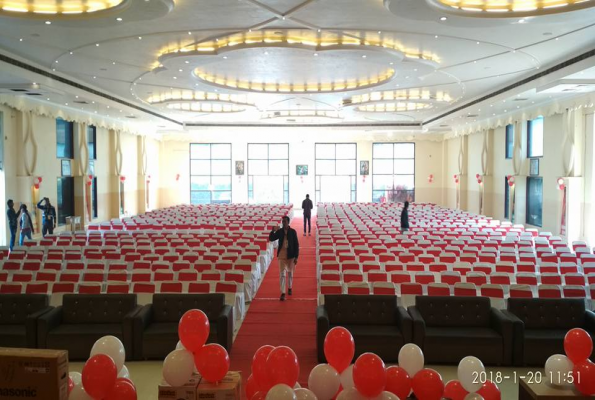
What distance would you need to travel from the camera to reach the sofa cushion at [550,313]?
823cm

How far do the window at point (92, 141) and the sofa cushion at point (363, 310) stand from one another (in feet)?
83.1

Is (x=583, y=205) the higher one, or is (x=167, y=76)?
(x=167, y=76)

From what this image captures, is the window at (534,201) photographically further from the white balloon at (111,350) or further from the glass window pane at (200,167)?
the glass window pane at (200,167)

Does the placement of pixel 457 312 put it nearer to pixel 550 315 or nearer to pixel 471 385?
pixel 550 315

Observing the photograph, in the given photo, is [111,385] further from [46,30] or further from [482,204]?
[482,204]

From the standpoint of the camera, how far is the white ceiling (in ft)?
39.7

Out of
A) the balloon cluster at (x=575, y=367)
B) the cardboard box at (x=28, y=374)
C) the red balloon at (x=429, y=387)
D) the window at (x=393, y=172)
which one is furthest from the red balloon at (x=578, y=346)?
the window at (x=393, y=172)

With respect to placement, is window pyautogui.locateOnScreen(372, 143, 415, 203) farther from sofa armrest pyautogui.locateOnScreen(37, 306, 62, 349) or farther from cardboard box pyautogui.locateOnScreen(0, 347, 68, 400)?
cardboard box pyautogui.locateOnScreen(0, 347, 68, 400)

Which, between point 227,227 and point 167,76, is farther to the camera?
point 227,227

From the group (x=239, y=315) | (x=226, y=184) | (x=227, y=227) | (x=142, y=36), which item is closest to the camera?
(x=239, y=315)

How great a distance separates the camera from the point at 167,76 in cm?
2041

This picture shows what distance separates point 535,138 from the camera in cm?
2630

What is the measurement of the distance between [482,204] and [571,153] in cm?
1194

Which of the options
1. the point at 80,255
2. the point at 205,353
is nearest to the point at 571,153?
the point at 80,255
